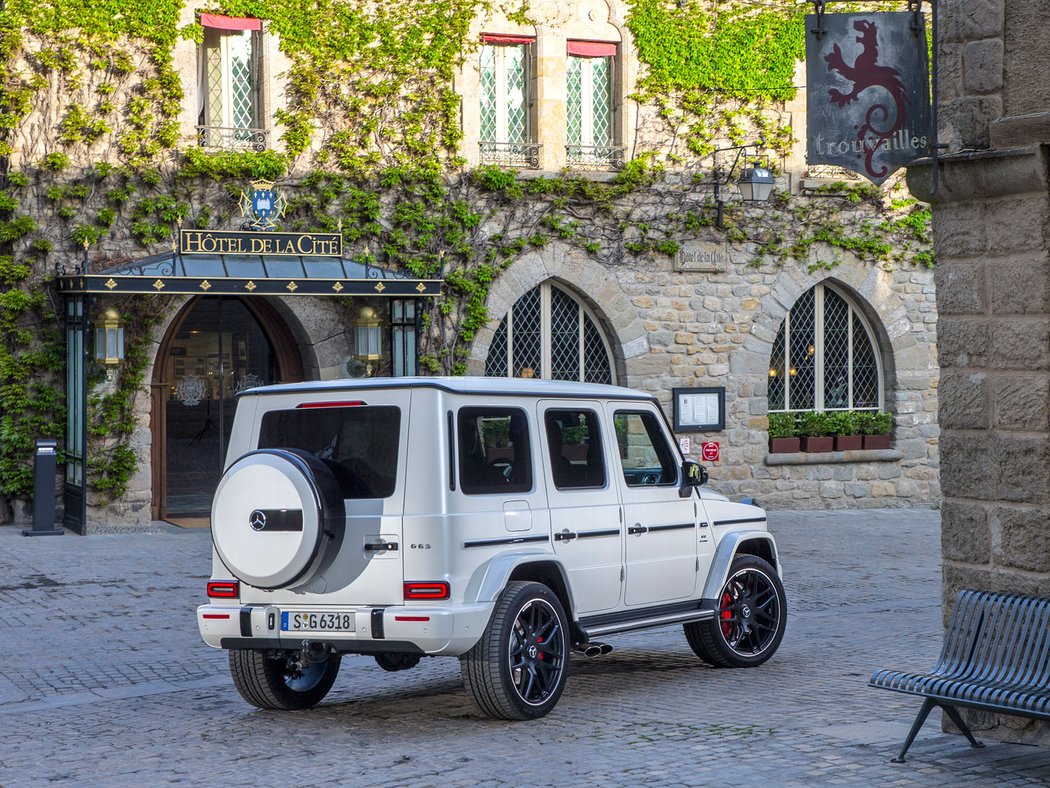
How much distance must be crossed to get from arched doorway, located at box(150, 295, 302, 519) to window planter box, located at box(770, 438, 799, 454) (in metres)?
6.47

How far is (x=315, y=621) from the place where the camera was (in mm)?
8086

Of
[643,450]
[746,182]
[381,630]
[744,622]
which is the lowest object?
[744,622]

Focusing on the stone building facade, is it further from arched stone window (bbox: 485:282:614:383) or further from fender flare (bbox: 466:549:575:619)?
fender flare (bbox: 466:549:575:619)

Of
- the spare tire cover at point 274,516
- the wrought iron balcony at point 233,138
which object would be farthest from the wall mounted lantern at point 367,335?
the spare tire cover at point 274,516

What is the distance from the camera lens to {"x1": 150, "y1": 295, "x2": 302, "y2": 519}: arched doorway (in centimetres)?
1864

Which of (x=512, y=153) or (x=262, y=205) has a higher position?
(x=512, y=153)

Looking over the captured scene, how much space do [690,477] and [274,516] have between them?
2.86 m

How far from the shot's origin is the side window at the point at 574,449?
8.87 meters

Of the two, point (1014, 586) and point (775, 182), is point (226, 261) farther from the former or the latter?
point (1014, 586)

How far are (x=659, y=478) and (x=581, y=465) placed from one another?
75 cm

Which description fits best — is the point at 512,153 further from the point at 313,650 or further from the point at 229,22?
the point at 313,650

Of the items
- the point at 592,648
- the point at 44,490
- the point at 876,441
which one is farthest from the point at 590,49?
the point at 592,648

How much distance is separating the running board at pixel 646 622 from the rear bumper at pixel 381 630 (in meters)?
1.08

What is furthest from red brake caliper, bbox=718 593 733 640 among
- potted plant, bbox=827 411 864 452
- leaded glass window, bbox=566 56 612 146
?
potted plant, bbox=827 411 864 452
